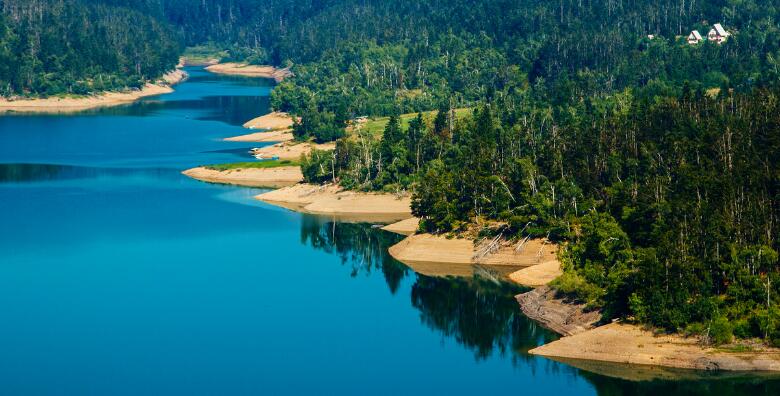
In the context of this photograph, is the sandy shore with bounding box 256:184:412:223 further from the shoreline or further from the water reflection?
the shoreline

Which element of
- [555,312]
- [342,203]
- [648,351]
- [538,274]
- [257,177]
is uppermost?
[648,351]

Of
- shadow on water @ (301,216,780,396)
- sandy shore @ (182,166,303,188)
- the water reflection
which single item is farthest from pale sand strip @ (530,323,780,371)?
sandy shore @ (182,166,303,188)

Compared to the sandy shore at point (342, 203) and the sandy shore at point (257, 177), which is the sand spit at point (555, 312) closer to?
the sandy shore at point (342, 203)

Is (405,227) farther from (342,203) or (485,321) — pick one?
(485,321)

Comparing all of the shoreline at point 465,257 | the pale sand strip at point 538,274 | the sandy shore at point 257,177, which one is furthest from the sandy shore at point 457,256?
the sandy shore at point 257,177

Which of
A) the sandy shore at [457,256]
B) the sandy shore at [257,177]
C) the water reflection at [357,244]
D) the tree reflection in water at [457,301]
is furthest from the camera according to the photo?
the sandy shore at [257,177]

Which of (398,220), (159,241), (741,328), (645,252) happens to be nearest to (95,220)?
(159,241)

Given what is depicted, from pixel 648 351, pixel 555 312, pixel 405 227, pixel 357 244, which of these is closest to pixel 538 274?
pixel 555 312
